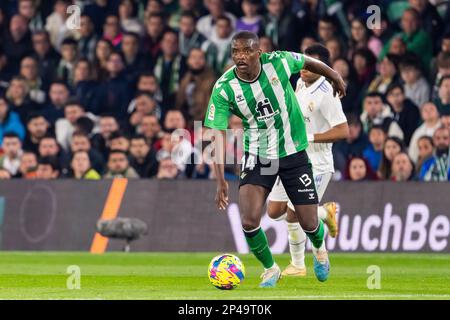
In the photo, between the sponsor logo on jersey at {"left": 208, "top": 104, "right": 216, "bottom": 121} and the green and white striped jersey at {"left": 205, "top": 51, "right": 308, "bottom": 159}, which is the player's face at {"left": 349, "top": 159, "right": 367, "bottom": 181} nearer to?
the green and white striped jersey at {"left": 205, "top": 51, "right": 308, "bottom": 159}

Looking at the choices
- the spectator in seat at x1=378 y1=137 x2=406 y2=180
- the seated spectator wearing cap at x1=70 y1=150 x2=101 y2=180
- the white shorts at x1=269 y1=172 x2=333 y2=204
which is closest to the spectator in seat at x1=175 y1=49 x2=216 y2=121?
the seated spectator wearing cap at x1=70 y1=150 x2=101 y2=180

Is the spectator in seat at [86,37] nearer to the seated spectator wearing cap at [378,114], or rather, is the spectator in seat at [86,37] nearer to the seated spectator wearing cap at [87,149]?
the seated spectator wearing cap at [87,149]

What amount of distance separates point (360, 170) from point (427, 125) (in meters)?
1.30

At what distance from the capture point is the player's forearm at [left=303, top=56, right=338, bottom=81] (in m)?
14.3

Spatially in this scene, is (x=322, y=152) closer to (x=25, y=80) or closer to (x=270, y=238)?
(x=270, y=238)

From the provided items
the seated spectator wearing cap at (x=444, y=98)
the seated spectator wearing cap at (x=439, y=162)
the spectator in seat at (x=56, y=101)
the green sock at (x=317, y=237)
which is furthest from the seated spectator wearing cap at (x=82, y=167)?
the green sock at (x=317, y=237)

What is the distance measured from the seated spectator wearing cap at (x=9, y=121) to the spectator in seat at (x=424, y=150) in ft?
25.1

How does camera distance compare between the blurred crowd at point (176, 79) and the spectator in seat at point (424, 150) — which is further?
the blurred crowd at point (176, 79)

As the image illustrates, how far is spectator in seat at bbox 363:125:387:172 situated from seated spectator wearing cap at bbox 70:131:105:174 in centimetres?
465

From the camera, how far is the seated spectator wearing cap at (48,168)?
916 inches

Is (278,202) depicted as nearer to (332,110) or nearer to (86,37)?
(332,110)

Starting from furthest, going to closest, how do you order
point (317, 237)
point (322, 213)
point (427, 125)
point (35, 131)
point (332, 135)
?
point (35, 131) → point (427, 125) → point (322, 213) → point (332, 135) → point (317, 237)

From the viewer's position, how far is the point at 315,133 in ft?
52.6

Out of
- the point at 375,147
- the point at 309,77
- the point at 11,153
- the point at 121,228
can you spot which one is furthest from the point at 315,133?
the point at 11,153
